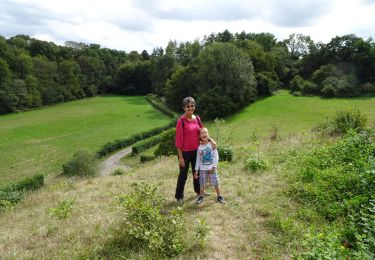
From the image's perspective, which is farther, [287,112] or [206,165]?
[287,112]

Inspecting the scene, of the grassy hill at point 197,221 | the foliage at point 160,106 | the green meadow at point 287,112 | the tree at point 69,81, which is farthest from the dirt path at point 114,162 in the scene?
the tree at point 69,81

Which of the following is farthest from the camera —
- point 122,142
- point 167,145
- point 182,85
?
point 182,85

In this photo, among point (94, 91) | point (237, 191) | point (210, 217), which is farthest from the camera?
point (94, 91)

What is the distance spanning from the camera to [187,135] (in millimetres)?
7516

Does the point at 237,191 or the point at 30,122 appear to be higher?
the point at 237,191

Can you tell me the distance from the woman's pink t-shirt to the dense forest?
40.2m

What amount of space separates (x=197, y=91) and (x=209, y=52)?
22.4ft

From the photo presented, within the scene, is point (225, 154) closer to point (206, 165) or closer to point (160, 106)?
point (206, 165)

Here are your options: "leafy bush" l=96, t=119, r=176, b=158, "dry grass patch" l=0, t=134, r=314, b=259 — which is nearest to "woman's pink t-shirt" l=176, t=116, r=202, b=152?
"dry grass patch" l=0, t=134, r=314, b=259

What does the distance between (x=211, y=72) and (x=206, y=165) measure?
43314 millimetres

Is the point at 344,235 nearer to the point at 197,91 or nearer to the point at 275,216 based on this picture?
the point at 275,216

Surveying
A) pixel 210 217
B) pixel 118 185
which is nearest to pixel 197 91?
pixel 118 185

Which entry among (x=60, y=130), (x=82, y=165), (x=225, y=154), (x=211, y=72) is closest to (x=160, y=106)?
(x=211, y=72)

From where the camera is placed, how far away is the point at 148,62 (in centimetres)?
9500
